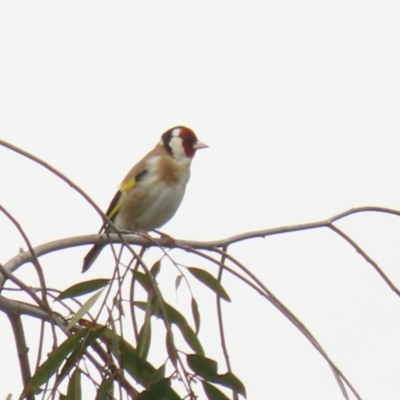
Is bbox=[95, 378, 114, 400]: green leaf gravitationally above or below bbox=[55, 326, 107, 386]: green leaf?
below

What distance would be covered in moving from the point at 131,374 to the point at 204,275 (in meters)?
0.30

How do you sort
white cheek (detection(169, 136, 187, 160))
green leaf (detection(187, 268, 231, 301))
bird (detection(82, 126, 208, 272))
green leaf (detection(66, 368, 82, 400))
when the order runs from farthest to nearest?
1. white cheek (detection(169, 136, 187, 160))
2. bird (detection(82, 126, 208, 272))
3. green leaf (detection(187, 268, 231, 301))
4. green leaf (detection(66, 368, 82, 400))

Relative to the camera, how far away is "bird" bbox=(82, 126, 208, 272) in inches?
188

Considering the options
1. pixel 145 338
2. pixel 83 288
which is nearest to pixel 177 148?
pixel 83 288

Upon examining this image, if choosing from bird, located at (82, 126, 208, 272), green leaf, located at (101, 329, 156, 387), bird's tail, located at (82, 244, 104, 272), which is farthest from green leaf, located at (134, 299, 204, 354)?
bird's tail, located at (82, 244, 104, 272)

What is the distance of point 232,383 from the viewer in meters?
1.97

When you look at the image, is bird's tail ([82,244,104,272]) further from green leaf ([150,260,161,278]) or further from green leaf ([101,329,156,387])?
green leaf ([101,329,156,387])

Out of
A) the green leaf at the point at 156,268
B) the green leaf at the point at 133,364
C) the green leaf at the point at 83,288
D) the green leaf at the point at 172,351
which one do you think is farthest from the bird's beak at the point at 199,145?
the green leaf at the point at 172,351

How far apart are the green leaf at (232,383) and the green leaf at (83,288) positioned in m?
0.32

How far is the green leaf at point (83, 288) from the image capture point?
207 centimetres

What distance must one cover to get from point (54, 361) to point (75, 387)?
7cm

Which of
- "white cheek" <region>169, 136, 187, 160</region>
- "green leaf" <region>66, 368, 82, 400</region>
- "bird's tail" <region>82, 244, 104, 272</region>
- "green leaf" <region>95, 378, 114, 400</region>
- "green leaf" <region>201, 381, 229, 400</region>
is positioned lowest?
"green leaf" <region>201, 381, 229, 400</region>

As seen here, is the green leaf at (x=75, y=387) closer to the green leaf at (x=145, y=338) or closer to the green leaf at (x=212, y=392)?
the green leaf at (x=145, y=338)

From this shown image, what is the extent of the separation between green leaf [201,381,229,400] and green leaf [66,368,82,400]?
0.25m
